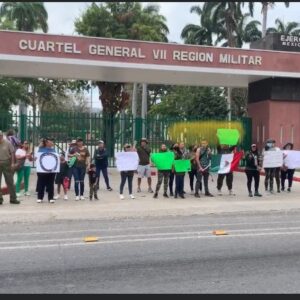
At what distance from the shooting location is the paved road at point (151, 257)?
5.61m

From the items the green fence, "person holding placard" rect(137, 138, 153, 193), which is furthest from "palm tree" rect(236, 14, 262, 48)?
"person holding placard" rect(137, 138, 153, 193)

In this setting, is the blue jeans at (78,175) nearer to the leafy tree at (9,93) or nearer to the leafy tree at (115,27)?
the leafy tree at (115,27)

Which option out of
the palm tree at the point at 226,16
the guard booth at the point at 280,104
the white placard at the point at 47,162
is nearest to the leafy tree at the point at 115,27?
the guard booth at the point at 280,104

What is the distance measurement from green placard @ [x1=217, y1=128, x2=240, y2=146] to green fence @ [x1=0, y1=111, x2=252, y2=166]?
2.11m

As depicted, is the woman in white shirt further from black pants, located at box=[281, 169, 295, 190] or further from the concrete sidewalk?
black pants, located at box=[281, 169, 295, 190]

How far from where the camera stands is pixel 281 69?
22609mm

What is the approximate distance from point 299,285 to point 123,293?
2.02 m

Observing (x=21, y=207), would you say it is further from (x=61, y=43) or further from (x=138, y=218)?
(x=61, y=43)

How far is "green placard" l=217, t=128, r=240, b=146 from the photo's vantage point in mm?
20625

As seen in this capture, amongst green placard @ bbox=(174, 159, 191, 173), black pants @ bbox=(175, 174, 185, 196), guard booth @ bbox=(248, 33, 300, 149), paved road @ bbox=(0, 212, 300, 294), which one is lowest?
paved road @ bbox=(0, 212, 300, 294)

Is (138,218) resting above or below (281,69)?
below

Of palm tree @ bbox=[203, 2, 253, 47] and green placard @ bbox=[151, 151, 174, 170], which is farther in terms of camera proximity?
palm tree @ bbox=[203, 2, 253, 47]

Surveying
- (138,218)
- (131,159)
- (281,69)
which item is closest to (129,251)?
(138,218)

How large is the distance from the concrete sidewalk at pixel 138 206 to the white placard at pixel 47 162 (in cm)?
89
